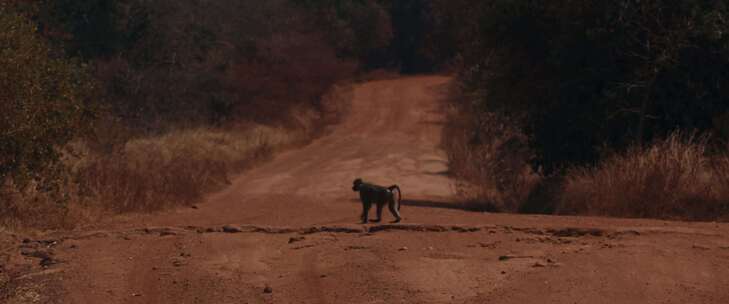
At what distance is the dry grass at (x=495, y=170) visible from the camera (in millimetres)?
16766

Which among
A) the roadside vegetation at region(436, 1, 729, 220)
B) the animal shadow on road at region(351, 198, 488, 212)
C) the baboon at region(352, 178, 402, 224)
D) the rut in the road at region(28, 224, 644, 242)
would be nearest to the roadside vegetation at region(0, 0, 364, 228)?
the rut in the road at region(28, 224, 644, 242)

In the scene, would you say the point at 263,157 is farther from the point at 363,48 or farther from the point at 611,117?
the point at 363,48

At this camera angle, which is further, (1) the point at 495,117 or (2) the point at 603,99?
(1) the point at 495,117

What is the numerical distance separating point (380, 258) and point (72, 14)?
2799 cm

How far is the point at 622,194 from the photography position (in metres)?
12.0

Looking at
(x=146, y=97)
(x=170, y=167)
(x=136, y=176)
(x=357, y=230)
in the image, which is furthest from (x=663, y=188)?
(x=146, y=97)

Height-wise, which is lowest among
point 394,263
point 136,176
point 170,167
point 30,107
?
point 394,263

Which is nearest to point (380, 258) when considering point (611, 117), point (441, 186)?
point (611, 117)

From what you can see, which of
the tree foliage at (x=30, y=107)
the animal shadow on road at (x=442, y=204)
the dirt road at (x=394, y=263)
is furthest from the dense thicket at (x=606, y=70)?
the tree foliage at (x=30, y=107)

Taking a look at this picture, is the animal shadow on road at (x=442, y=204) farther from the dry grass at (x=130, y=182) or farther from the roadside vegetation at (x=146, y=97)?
the roadside vegetation at (x=146, y=97)

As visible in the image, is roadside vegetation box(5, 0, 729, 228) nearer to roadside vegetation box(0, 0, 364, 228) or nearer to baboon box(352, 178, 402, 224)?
roadside vegetation box(0, 0, 364, 228)

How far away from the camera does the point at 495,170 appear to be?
18.9 m

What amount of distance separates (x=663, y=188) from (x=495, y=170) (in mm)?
7167

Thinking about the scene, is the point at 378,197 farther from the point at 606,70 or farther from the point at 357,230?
the point at 606,70
